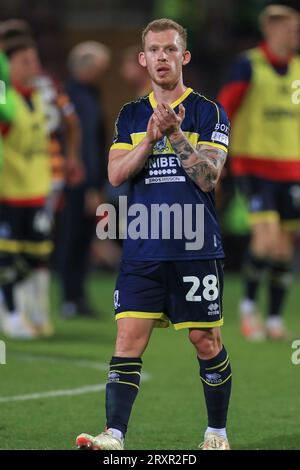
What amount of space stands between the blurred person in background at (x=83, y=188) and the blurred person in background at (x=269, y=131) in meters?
2.68

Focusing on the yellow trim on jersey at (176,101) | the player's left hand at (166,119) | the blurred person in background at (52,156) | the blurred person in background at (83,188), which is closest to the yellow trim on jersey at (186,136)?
the yellow trim on jersey at (176,101)

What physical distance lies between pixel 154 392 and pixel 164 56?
3.08m

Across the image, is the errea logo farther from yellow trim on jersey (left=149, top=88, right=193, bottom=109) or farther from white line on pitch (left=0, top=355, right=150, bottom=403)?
white line on pitch (left=0, top=355, right=150, bottom=403)

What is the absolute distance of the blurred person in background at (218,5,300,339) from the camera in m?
11.1

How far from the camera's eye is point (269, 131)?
11.2 metres

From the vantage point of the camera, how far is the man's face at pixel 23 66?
1131 cm

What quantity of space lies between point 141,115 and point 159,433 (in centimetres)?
182

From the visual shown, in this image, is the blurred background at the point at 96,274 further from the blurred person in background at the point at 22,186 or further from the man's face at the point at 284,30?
the man's face at the point at 284,30

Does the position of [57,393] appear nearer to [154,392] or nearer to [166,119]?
[154,392]

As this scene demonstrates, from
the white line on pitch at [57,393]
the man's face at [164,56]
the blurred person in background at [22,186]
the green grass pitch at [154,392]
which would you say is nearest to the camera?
the man's face at [164,56]

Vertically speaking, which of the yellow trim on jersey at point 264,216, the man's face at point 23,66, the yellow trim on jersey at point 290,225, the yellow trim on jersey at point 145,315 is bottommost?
the yellow trim on jersey at point 145,315
